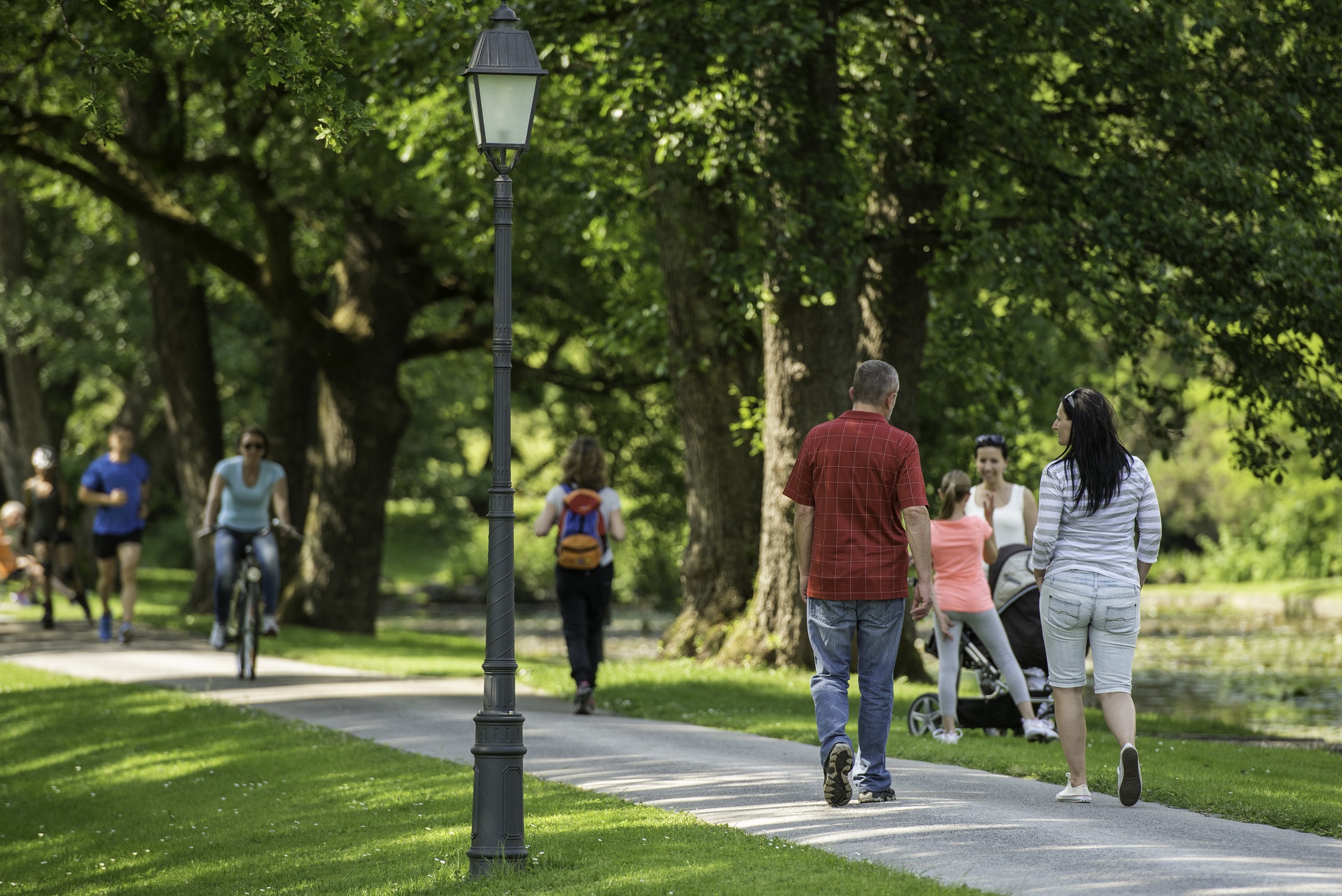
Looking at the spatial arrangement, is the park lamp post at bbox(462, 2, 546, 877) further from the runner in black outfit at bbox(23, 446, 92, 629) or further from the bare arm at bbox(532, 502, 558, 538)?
the runner in black outfit at bbox(23, 446, 92, 629)

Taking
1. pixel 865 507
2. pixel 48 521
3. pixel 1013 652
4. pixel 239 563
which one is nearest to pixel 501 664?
pixel 865 507

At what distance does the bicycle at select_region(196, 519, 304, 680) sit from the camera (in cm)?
1231

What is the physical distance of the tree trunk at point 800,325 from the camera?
468 inches

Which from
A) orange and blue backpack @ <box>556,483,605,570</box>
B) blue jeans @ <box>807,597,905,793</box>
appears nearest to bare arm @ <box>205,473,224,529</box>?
orange and blue backpack @ <box>556,483,605,570</box>

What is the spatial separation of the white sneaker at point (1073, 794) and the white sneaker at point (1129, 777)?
25cm

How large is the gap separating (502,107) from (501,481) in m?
1.69

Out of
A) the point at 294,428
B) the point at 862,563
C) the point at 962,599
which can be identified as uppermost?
the point at 294,428

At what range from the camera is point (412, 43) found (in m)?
12.9

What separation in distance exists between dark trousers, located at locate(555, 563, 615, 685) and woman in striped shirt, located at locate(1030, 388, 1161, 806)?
444 cm

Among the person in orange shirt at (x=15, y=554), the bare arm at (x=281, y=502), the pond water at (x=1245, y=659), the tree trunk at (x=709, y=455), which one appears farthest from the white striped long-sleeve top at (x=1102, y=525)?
the person in orange shirt at (x=15, y=554)

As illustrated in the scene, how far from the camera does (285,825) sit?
7828 mm

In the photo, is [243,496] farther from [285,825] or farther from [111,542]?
[285,825]

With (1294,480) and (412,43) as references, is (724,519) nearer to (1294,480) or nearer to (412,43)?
(412,43)

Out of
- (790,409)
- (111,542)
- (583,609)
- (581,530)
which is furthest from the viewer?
(111,542)
